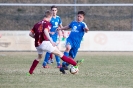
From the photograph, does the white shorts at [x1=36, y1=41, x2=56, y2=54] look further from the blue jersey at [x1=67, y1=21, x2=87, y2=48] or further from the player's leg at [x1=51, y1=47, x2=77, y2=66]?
the blue jersey at [x1=67, y1=21, x2=87, y2=48]

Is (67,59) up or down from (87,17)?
up

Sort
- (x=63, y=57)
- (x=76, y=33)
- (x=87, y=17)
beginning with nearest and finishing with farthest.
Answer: (x=63, y=57)
(x=76, y=33)
(x=87, y=17)

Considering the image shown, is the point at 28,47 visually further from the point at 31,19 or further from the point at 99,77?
the point at 99,77

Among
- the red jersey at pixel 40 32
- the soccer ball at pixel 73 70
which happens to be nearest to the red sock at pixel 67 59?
the soccer ball at pixel 73 70

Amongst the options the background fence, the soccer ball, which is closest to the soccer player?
→ the soccer ball

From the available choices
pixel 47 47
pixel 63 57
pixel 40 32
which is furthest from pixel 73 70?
pixel 40 32

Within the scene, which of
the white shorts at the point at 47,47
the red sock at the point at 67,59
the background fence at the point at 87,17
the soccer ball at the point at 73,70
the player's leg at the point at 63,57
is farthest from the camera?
the background fence at the point at 87,17

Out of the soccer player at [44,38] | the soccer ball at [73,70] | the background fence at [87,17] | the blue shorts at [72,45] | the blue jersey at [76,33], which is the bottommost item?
the background fence at [87,17]

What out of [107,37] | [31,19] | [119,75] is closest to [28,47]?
[107,37]

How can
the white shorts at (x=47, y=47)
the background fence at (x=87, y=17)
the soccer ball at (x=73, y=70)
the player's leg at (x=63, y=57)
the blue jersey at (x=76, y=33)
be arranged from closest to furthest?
the white shorts at (x=47, y=47)
the player's leg at (x=63, y=57)
the soccer ball at (x=73, y=70)
the blue jersey at (x=76, y=33)
the background fence at (x=87, y=17)

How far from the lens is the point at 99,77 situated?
42.0ft

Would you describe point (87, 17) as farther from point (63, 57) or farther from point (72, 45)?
point (63, 57)

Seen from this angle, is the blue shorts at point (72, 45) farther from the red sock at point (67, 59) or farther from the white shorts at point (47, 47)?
the white shorts at point (47, 47)

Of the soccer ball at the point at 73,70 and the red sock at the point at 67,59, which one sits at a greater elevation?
the red sock at the point at 67,59
